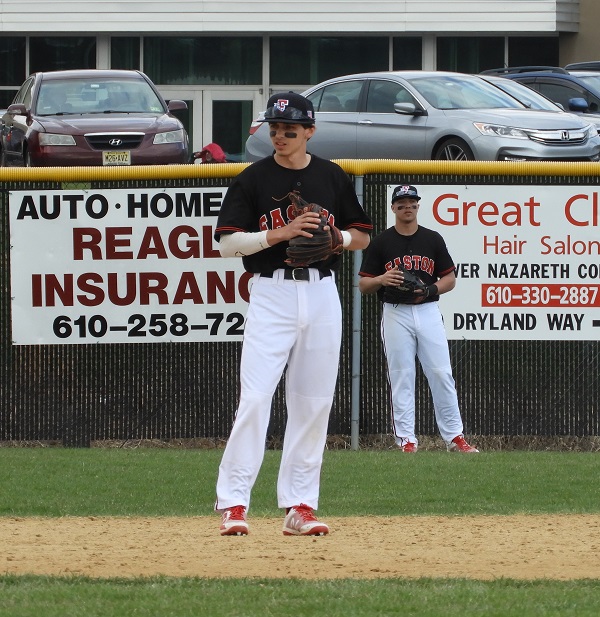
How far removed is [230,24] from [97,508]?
29.1 metres

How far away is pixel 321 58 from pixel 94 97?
19.2m

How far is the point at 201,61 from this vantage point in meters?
37.2

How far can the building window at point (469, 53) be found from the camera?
3753cm

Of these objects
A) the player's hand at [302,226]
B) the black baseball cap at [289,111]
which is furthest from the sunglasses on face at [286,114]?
the player's hand at [302,226]

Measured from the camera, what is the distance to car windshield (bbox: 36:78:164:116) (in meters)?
18.5

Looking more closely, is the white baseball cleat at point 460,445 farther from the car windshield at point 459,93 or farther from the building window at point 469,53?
the building window at point 469,53

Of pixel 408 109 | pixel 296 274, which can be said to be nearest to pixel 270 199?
pixel 296 274

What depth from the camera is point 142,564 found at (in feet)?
20.7

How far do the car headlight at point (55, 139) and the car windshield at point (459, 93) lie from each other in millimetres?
4316

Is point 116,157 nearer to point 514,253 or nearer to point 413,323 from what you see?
point 514,253

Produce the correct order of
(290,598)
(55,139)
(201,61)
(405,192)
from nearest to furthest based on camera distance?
(290,598) → (405,192) → (55,139) → (201,61)

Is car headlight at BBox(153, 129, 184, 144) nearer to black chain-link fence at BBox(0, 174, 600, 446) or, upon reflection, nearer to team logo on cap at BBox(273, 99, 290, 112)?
black chain-link fence at BBox(0, 174, 600, 446)

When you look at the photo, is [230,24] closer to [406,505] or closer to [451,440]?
[451,440]

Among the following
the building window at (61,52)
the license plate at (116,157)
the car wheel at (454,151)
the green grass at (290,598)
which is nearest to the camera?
the green grass at (290,598)
